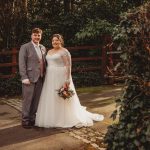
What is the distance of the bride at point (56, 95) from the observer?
9.16 metres

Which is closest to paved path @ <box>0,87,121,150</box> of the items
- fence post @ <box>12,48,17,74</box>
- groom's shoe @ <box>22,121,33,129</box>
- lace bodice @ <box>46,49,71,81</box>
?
groom's shoe @ <box>22,121,33,129</box>

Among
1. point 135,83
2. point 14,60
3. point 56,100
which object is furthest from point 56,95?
point 14,60

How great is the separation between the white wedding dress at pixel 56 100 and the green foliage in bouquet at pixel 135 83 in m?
3.11

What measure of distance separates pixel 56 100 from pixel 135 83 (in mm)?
3546

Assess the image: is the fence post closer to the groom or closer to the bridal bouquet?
the groom

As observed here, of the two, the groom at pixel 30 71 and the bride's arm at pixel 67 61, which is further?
the bride's arm at pixel 67 61

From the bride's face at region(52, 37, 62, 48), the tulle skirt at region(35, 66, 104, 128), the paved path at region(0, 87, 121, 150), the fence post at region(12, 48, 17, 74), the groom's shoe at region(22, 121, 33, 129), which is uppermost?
the bride's face at region(52, 37, 62, 48)

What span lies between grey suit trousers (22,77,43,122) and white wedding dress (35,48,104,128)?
10 cm

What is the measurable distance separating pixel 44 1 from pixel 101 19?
3.10m

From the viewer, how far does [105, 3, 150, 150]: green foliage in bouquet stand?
5699mm

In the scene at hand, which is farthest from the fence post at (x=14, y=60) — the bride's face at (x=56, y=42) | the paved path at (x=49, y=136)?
the bride's face at (x=56, y=42)

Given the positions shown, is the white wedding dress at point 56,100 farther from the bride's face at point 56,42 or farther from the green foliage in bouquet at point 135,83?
the green foliage in bouquet at point 135,83

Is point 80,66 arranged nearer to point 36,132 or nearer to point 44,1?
point 44,1

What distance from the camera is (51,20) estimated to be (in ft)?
59.5
